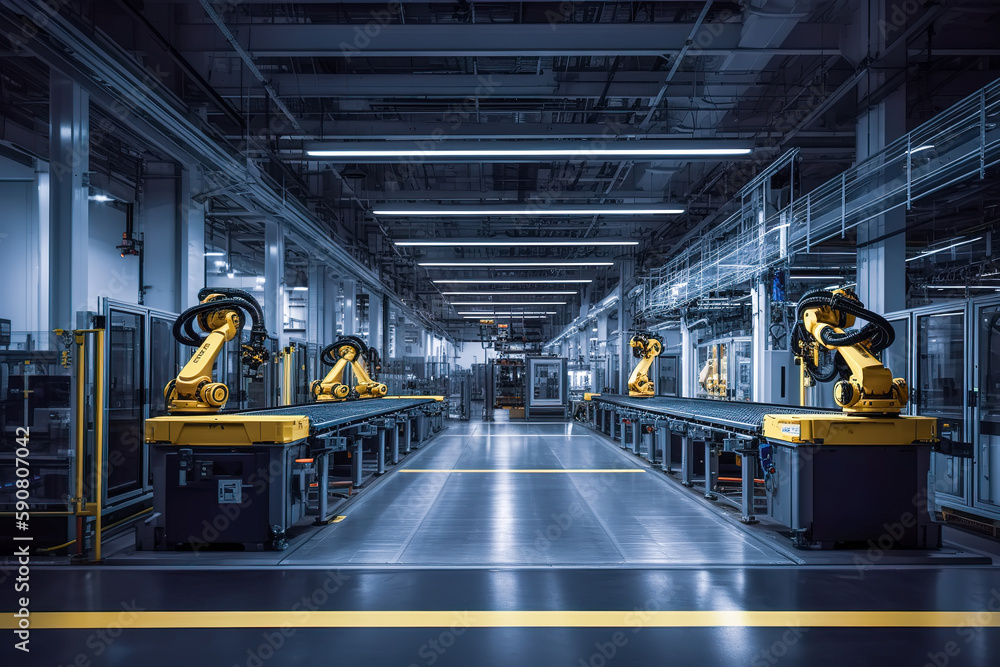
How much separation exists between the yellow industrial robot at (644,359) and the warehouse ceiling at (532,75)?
2.58m

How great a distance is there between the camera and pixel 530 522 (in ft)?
19.1

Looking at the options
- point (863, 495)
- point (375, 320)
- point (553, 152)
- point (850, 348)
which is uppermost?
point (553, 152)

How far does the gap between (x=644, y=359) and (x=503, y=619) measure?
899 centimetres

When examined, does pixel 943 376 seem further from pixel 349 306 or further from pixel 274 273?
pixel 349 306

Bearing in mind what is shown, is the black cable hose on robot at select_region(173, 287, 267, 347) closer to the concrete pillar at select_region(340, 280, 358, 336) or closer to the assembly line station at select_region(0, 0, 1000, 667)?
the assembly line station at select_region(0, 0, 1000, 667)

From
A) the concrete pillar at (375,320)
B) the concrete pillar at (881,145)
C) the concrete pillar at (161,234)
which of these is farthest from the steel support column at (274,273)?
the concrete pillar at (881,145)

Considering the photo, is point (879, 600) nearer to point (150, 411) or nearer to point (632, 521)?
point (632, 521)

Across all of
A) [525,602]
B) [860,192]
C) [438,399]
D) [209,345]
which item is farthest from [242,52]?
[438,399]

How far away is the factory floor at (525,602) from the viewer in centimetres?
313

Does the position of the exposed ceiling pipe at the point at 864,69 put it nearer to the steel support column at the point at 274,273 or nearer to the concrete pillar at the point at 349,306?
the steel support column at the point at 274,273

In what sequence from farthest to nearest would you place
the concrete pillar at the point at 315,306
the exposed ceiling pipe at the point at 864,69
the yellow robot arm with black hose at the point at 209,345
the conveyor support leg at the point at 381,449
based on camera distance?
the concrete pillar at the point at 315,306 → the conveyor support leg at the point at 381,449 → the exposed ceiling pipe at the point at 864,69 → the yellow robot arm with black hose at the point at 209,345

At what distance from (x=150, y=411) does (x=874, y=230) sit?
8.87m

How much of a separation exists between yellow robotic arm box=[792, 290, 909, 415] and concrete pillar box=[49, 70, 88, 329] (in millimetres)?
6410

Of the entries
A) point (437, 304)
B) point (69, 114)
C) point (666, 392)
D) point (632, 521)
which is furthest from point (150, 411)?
point (437, 304)
